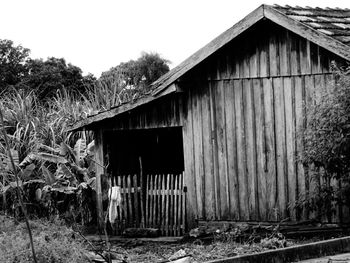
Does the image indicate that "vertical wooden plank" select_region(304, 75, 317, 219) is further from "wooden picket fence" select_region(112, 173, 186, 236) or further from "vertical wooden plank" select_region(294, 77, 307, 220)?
"wooden picket fence" select_region(112, 173, 186, 236)

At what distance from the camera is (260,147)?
1291cm

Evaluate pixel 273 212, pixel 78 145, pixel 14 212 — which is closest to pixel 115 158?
pixel 78 145

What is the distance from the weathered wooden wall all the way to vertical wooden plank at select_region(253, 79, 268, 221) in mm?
18

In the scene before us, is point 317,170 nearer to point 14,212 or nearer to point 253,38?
point 253,38

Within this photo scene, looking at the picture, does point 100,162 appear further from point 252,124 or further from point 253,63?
point 253,63

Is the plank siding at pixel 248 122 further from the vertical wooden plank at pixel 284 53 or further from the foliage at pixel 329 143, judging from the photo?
the foliage at pixel 329 143

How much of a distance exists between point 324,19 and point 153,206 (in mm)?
5155

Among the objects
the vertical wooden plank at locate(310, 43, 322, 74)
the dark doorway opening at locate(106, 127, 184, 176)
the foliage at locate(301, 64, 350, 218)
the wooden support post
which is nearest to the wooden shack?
the vertical wooden plank at locate(310, 43, 322, 74)

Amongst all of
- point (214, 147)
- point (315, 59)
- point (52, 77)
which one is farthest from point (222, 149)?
point (52, 77)

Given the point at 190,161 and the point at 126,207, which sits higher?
the point at 190,161

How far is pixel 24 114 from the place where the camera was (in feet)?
61.7

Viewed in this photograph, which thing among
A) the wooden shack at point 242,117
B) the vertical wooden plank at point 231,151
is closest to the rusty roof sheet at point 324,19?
the wooden shack at point 242,117

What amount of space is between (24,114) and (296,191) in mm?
9011

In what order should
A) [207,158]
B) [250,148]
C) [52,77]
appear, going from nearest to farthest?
[250,148] → [207,158] → [52,77]
